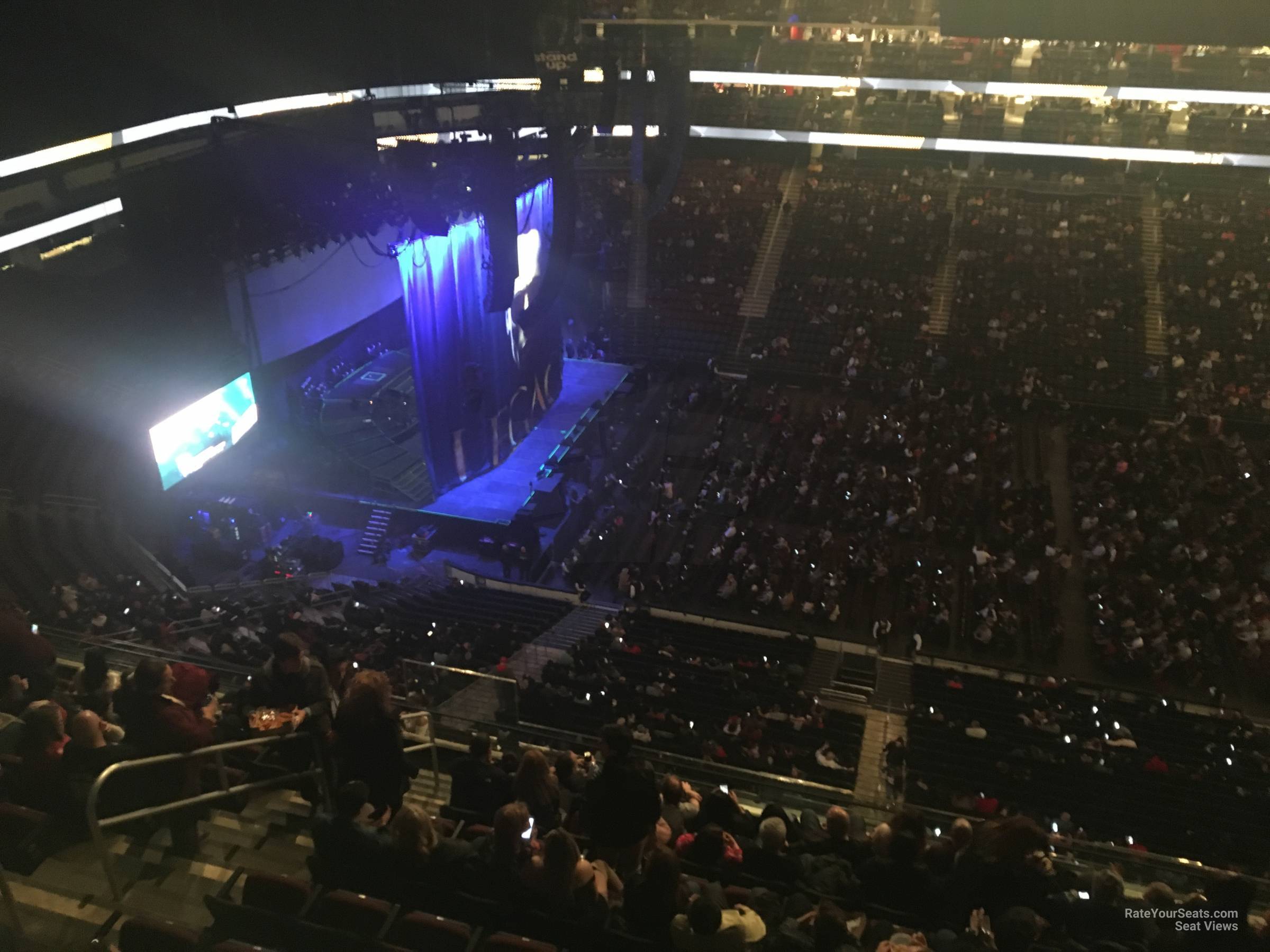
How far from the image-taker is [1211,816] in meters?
8.83

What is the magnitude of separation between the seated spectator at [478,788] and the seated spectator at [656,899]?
1208mm

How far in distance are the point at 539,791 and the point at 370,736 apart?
913 mm

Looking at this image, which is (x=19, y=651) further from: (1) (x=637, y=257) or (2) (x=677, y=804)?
(1) (x=637, y=257)

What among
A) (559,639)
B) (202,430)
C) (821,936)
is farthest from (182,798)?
(202,430)

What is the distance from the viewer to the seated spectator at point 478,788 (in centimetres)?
494

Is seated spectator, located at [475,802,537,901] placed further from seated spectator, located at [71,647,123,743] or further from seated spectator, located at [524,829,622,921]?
seated spectator, located at [71,647,123,743]

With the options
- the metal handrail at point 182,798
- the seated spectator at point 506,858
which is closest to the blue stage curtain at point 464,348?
the metal handrail at point 182,798

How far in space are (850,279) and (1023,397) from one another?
6.02 metres

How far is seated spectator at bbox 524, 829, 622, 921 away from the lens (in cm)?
391

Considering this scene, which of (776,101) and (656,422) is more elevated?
(776,101)

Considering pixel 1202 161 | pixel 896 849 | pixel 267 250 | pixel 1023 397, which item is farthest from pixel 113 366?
pixel 1202 161

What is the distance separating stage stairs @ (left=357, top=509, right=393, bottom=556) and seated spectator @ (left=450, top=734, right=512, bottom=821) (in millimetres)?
11488

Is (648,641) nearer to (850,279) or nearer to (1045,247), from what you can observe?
(850,279)

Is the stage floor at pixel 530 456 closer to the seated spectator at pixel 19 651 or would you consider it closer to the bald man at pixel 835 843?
the seated spectator at pixel 19 651
